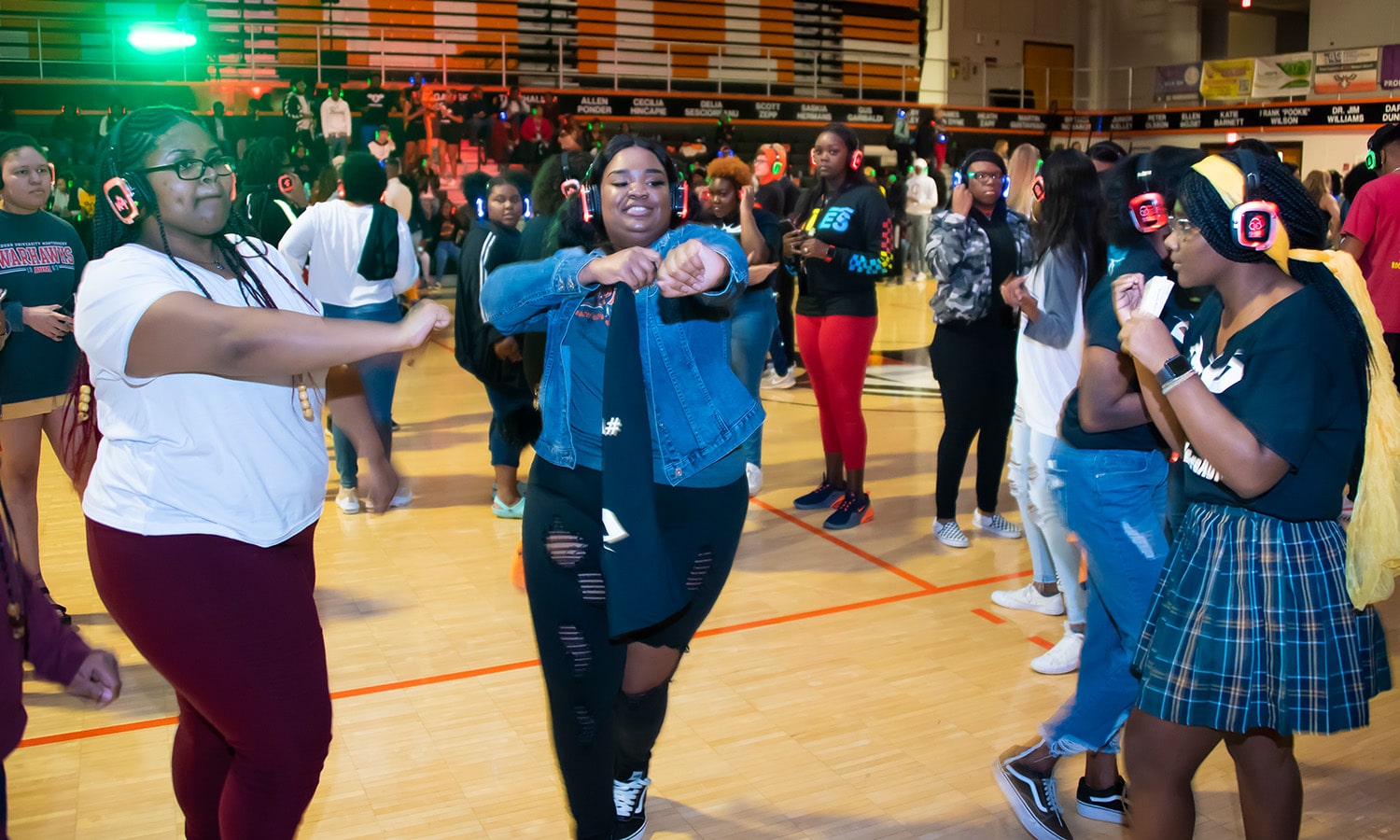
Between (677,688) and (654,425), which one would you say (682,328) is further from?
(677,688)

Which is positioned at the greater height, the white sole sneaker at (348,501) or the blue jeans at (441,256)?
the blue jeans at (441,256)

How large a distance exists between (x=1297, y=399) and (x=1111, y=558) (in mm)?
823

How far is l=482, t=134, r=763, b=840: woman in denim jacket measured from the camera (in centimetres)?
232

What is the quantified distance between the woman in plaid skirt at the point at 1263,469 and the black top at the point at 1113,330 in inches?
14.9

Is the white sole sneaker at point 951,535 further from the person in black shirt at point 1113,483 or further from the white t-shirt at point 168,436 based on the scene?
the white t-shirt at point 168,436

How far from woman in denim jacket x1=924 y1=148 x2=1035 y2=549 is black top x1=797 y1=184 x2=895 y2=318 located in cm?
28

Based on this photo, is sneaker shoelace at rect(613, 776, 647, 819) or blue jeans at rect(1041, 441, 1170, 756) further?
sneaker shoelace at rect(613, 776, 647, 819)

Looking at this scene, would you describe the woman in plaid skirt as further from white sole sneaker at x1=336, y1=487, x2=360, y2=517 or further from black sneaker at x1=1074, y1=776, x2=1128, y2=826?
white sole sneaker at x1=336, y1=487, x2=360, y2=517

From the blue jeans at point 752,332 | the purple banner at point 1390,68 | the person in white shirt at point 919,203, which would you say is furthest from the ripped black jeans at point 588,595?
the purple banner at point 1390,68

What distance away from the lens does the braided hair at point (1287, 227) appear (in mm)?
1956

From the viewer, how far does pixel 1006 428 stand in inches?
200

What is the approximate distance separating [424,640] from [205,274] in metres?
2.35

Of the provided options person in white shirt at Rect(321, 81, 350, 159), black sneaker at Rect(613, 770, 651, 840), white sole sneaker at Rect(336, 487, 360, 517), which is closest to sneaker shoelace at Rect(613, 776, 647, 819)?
black sneaker at Rect(613, 770, 651, 840)

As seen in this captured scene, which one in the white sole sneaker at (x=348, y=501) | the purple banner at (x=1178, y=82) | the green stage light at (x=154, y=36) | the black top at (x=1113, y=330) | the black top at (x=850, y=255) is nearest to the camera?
the black top at (x=1113, y=330)
